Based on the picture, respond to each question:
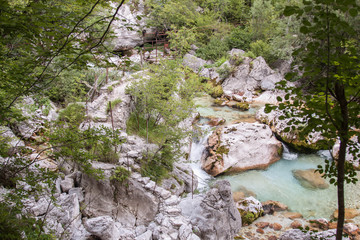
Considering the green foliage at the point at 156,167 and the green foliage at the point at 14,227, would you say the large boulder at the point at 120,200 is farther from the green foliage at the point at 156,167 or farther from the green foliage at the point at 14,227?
the green foliage at the point at 14,227

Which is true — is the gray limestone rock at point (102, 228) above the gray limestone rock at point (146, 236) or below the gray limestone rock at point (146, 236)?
above

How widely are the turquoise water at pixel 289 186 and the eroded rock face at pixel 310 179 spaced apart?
18 centimetres

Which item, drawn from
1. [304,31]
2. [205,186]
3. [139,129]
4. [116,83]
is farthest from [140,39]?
[304,31]

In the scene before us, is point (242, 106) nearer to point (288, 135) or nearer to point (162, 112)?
point (288, 135)

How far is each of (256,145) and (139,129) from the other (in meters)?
5.45

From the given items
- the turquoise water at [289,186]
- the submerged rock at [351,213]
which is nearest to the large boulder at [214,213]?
the turquoise water at [289,186]

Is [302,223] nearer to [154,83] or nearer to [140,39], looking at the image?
[154,83]

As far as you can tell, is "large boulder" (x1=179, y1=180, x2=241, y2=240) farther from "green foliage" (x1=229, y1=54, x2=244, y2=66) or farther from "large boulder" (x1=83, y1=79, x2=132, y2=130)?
"green foliage" (x1=229, y1=54, x2=244, y2=66)

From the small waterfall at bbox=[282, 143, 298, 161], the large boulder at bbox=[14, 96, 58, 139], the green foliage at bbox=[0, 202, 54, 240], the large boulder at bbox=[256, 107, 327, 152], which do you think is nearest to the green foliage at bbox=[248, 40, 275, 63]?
the large boulder at bbox=[256, 107, 327, 152]

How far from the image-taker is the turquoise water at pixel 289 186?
7664 millimetres

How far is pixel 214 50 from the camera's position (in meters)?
21.2

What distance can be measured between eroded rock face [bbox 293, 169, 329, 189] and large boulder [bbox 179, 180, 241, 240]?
4.55m

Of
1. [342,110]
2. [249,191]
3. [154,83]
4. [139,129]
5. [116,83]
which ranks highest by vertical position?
[342,110]

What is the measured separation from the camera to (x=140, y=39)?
22453mm
